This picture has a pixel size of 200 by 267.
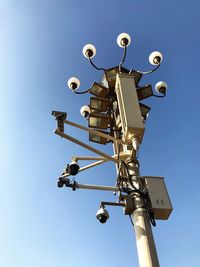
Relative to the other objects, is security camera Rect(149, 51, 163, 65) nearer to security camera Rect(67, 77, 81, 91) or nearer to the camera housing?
security camera Rect(67, 77, 81, 91)

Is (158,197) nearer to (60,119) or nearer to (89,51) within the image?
(60,119)

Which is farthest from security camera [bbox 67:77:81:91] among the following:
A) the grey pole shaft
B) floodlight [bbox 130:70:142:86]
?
the grey pole shaft

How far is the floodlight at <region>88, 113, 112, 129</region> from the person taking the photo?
5938 millimetres

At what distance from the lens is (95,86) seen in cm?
632

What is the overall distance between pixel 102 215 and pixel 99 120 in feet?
6.43

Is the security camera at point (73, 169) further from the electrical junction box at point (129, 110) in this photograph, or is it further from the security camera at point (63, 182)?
the electrical junction box at point (129, 110)

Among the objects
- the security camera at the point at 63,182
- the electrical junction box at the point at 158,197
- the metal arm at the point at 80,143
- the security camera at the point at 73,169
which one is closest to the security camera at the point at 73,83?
the metal arm at the point at 80,143

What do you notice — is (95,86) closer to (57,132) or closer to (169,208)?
(57,132)

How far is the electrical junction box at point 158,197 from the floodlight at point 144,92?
7.04 feet

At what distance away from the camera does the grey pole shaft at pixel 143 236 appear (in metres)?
3.63

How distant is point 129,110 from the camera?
502cm

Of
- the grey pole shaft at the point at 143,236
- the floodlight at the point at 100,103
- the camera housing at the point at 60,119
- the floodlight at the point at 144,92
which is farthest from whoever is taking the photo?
the floodlight at the point at 144,92

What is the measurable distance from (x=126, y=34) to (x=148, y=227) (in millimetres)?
4499

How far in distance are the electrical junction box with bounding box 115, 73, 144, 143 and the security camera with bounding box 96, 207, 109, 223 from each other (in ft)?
3.45
